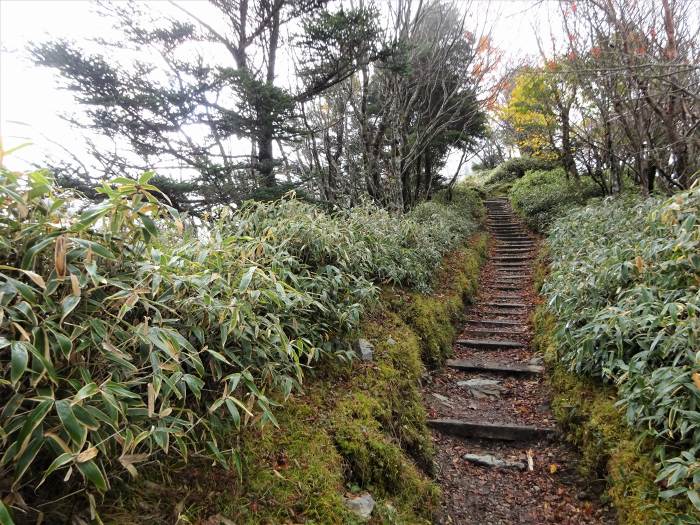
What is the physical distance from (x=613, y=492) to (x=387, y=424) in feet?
5.00

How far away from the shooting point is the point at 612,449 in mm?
2520

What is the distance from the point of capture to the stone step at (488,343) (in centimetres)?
521

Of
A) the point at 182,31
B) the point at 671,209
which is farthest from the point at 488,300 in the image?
the point at 182,31

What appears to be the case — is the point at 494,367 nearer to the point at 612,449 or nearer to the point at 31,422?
the point at 612,449

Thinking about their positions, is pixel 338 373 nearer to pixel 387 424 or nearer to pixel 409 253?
pixel 387 424

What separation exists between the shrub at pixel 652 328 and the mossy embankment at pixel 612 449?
11cm

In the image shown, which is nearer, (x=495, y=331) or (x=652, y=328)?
(x=652, y=328)

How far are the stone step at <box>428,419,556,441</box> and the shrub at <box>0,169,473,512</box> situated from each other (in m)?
1.94

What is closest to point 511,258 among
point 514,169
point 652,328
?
point 652,328

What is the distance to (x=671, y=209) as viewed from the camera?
9.95 feet

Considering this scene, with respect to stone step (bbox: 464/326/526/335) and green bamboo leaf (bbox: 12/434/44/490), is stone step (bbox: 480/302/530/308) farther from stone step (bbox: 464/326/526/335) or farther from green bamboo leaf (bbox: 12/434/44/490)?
green bamboo leaf (bbox: 12/434/44/490)

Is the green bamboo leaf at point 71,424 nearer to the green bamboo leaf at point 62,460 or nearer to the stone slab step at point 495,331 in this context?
the green bamboo leaf at point 62,460

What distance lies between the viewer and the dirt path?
8.84ft

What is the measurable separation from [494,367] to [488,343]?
0.70 m
